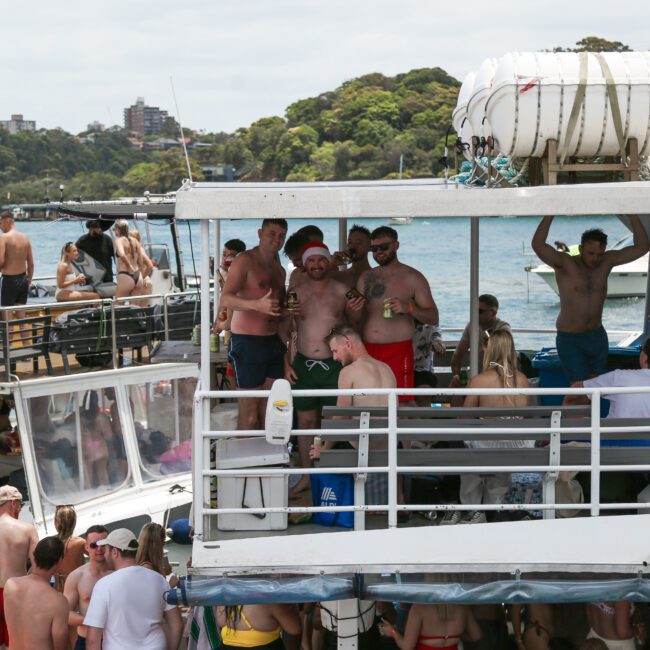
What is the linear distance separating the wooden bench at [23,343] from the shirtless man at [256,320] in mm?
5365

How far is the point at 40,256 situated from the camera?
3238 inches

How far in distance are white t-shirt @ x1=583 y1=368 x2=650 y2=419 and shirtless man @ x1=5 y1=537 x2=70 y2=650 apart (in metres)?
4.03

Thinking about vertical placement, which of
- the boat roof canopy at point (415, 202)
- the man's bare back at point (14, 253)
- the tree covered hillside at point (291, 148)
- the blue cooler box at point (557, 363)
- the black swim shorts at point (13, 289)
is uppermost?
the tree covered hillside at point (291, 148)

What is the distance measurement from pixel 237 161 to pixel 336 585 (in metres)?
44.6

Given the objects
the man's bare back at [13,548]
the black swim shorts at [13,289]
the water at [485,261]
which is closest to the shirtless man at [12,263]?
the black swim shorts at [13,289]

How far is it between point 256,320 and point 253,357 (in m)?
0.29

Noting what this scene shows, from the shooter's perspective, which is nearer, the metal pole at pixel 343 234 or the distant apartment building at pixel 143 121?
the metal pole at pixel 343 234

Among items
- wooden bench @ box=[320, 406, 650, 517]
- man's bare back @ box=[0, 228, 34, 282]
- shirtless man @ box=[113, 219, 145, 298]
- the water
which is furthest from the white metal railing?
the water

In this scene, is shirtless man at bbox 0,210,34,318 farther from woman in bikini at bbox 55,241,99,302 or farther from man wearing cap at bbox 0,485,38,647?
man wearing cap at bbox 0,485,38,647

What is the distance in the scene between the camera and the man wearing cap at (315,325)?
824 centimetres

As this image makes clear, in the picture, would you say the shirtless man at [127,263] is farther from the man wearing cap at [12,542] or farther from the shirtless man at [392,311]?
the shirtless man at [392,311]

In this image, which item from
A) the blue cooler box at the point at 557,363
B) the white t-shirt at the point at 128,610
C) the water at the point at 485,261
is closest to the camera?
the white t-shirt at the point at 128,610

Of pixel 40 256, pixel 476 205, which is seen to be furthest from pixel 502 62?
pixel 40 256

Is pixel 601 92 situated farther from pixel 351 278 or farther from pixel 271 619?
pixel 271 619
